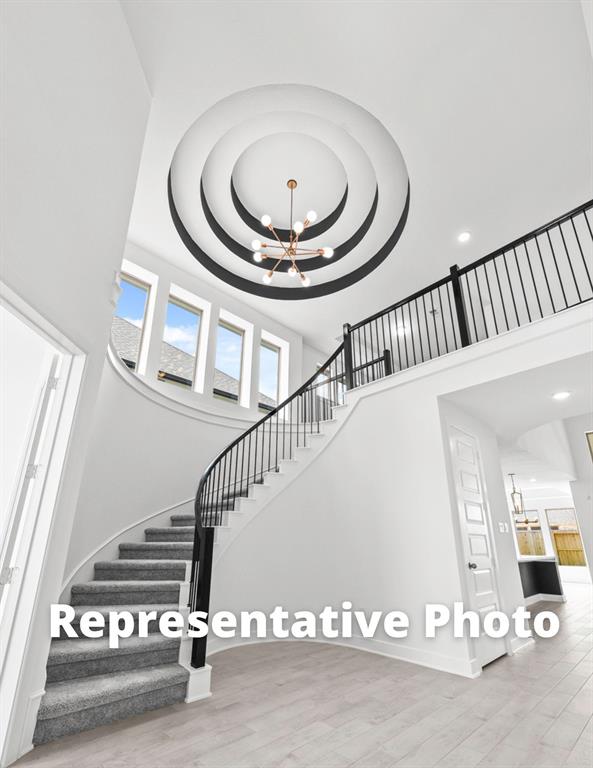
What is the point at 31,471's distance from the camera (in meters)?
2.41

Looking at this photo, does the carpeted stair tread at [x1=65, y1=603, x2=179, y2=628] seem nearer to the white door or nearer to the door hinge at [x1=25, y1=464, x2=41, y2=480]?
the door hinge at [x1=25, y1=464, x2=41, y2=480]

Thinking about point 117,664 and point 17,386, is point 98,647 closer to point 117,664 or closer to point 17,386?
point 117,664

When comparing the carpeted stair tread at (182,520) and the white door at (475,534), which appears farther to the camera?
the carpeted stair tread at (182,520)

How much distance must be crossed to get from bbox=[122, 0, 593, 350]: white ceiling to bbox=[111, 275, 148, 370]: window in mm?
1011

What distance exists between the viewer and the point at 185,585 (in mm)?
3539

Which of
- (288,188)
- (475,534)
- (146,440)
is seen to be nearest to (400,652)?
(475,534)

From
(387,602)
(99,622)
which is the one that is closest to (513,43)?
(387,602)

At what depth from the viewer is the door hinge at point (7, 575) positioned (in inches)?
86.5

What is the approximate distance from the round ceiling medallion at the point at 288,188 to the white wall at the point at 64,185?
1925 millimetres

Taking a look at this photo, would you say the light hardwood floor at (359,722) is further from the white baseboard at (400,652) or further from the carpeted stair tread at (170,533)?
the carpeted stair tread at (170,533)

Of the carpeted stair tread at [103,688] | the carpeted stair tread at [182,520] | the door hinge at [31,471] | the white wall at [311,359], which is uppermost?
the white wall at [311,359]

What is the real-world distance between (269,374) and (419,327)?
15.2 feet

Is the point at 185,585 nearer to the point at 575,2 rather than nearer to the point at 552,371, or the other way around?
the point at 552,371

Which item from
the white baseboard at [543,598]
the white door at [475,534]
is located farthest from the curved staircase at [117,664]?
the white baseboard at [543,598]
